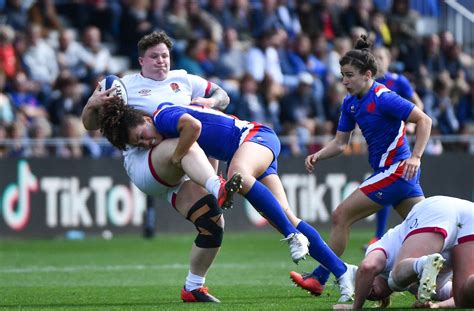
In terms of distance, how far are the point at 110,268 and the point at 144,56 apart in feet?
12.1

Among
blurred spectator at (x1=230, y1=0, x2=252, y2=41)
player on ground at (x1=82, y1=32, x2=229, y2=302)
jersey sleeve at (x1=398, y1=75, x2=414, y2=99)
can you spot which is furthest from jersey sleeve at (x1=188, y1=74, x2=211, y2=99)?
blurred spectator at (x1=230, y1=0, x2=252, y2=41)

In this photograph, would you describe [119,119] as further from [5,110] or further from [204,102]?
[5,110]

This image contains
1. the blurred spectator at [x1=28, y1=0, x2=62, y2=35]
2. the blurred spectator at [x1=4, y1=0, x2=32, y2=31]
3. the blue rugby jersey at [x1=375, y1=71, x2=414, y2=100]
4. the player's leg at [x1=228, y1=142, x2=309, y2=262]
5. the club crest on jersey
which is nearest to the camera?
the player's leg at [x1=228, y1=142, x2=309, y2=262]

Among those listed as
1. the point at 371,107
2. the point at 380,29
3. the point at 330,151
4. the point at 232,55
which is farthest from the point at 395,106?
the point at 380,29

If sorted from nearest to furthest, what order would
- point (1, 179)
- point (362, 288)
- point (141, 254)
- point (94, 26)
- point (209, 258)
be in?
point (362, 288), point (209, 258), point (141, 254), point (1, 179), point (94, 26)

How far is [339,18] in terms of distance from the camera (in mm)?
22625

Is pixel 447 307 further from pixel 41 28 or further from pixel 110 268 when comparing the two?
pixel 41 28

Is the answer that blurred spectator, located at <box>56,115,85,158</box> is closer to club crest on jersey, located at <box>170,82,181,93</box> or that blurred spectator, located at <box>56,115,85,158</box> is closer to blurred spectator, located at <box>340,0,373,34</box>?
blurred spectator, located at <box>340,0,373,34</box>

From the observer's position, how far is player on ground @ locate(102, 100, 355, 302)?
8633 mm

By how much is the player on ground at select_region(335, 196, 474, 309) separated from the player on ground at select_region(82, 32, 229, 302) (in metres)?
1.89

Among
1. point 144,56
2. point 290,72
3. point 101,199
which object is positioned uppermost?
point 144,56

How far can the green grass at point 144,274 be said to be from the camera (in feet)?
29.7

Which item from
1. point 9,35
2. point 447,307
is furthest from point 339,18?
point 447,307

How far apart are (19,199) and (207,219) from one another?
852 cm
